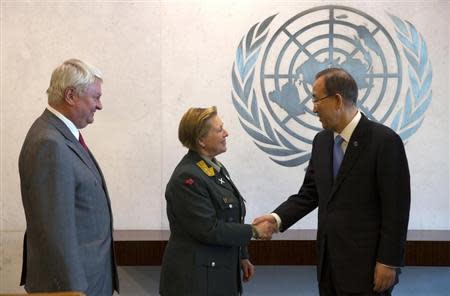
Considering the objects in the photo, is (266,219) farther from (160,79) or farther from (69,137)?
(160,79)

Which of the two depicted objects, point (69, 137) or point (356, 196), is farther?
point (356, 196)

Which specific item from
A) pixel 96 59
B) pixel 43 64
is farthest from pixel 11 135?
pixel 96 59

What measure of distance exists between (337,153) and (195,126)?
0.66 m

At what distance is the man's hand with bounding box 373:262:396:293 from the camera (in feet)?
7.39

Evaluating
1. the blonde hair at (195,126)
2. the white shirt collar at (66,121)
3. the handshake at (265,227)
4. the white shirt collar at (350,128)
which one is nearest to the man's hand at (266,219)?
the handshake at (265,227)

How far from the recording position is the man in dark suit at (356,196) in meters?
2.24

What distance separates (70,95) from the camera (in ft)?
6.70

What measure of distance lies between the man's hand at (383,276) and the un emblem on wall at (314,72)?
1.62 meters

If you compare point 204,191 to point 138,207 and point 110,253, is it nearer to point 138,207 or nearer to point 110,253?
point 110,253

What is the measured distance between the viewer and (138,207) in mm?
3898

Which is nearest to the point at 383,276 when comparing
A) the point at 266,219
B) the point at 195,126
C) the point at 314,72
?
the point at 266,219

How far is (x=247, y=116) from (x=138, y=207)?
0.99m

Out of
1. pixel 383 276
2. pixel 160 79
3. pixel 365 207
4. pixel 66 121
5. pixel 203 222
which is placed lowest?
pixel 383 276

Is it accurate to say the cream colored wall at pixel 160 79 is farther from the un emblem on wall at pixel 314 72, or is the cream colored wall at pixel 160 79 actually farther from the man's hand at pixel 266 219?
the man's hand at pixel 266 219
